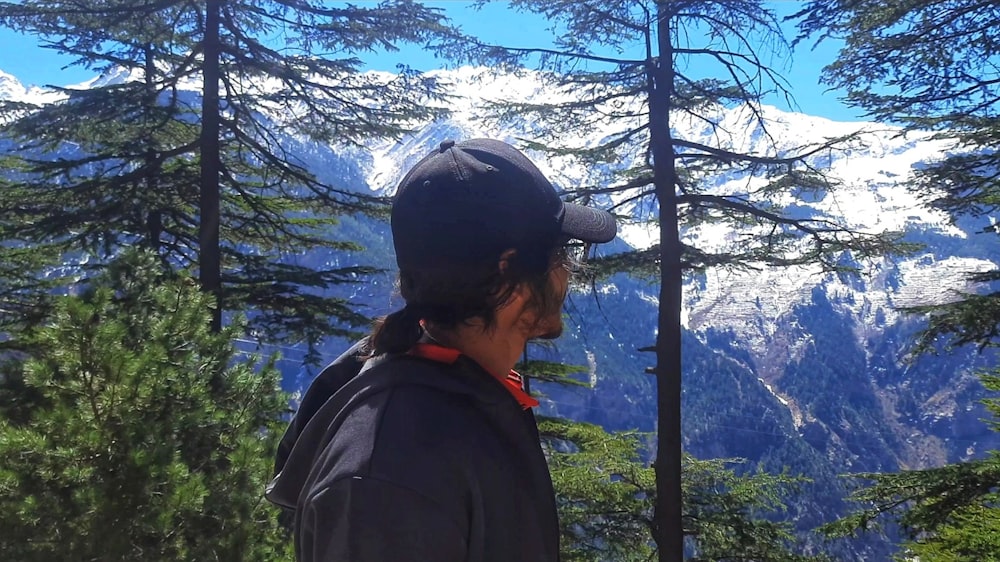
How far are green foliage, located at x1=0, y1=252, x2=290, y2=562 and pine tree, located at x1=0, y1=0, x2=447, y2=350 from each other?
467cm

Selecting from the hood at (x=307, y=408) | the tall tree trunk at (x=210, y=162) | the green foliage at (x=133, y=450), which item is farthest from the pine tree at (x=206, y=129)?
the hood at (x=307, y=408)

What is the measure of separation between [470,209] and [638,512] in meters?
9.33

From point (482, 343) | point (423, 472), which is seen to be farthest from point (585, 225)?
point (423, 472)

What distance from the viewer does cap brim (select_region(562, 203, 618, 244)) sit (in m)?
1.60

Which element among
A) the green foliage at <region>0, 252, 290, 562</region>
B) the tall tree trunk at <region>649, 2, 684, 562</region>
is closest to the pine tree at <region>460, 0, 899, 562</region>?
the tall tree trunk at <region>649, 2, 684, 562</region>

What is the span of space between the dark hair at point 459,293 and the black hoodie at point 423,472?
0.08 metres

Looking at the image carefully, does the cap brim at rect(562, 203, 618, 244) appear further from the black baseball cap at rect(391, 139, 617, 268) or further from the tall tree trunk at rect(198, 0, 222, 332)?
the tall tree trunk at rect(198, 0, 222, 332)

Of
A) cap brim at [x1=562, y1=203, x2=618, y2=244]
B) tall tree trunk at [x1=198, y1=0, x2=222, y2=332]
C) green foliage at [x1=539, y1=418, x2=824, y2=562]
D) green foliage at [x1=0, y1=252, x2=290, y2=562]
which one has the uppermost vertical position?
tall tree trunk at [x1=198, y1=0, x2=222, y2=332]

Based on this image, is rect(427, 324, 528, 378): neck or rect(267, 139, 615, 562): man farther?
rect(427, 324, 528, 378): neck

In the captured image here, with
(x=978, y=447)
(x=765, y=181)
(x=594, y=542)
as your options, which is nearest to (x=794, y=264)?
(x=765, y=181)

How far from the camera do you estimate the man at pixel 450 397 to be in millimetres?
1176

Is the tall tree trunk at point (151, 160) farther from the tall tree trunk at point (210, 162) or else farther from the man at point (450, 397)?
the man at point (450, 397)

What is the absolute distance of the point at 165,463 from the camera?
3.97 meters

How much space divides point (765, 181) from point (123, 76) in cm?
868
